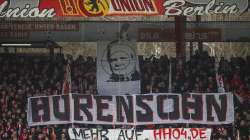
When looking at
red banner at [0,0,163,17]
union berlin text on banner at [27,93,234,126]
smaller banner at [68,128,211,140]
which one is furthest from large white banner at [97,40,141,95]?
red banner at [0,0,163,17]

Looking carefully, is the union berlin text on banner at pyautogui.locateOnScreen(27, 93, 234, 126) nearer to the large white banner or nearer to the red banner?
the large white banner

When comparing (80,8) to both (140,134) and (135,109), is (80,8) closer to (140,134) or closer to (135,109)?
(135,109)

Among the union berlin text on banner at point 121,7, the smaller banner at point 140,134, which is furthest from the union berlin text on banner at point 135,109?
the union berlin text on banner at point 121,7

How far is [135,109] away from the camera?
61.2 ft

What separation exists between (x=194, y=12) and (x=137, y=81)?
323cm

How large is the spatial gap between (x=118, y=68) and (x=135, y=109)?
1715mm

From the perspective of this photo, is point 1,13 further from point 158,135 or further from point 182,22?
point 182,22

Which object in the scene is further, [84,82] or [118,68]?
[84,82]

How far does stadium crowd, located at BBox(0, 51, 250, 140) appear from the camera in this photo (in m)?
18.6

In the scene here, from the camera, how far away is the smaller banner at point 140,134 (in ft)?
58.5

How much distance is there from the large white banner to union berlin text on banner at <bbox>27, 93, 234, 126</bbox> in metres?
0.70

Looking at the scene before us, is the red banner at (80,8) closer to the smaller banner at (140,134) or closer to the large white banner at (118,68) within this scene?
the large white banner at (118,68)

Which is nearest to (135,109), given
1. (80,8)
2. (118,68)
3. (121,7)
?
(118,68)

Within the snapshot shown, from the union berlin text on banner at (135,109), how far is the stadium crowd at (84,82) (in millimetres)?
314
